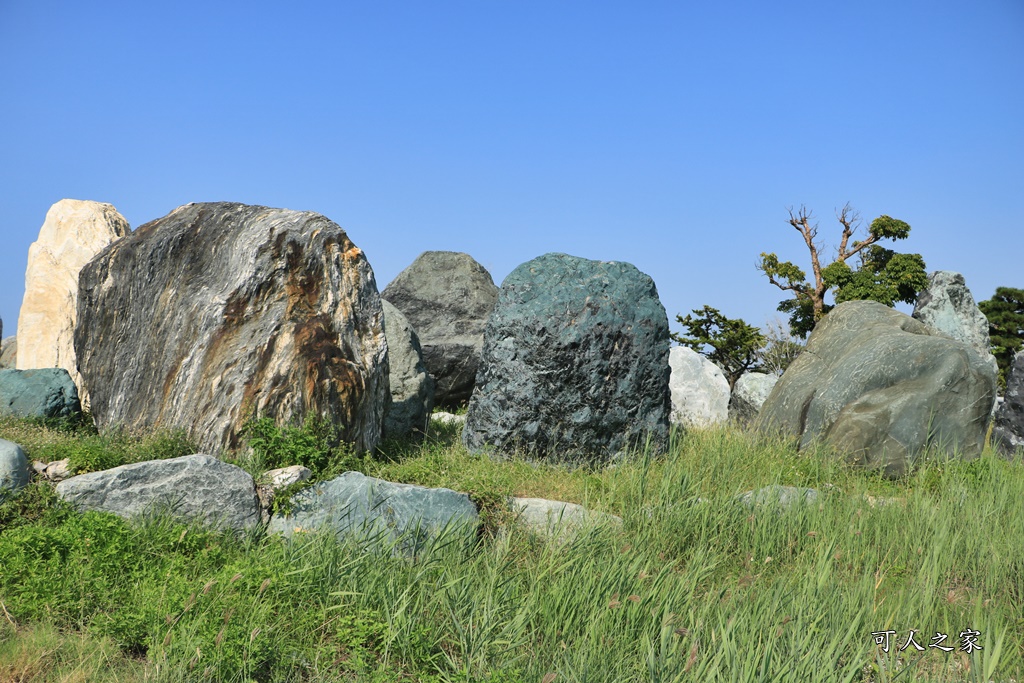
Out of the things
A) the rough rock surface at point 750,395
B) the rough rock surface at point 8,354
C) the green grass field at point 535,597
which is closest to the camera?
→ the green grass field at point 535,597

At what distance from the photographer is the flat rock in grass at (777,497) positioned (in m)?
7.61

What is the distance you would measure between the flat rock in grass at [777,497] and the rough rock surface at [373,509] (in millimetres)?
2484

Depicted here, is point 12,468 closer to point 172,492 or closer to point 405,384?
point 172,492

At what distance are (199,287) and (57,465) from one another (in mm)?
2416

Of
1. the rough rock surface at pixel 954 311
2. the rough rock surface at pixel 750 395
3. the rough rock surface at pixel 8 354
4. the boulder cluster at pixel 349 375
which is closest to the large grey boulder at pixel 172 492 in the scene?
the boulder cluster at pixel 349 375

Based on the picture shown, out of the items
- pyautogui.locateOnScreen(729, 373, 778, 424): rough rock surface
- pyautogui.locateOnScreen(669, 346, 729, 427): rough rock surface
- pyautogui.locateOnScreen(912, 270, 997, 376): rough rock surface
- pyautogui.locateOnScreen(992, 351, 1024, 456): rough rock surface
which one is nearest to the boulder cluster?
pyautogui.locateOnScreen(729, 373, 778, 424): rough rock surface

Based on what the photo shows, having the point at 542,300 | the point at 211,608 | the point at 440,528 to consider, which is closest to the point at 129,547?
the point at 211,608

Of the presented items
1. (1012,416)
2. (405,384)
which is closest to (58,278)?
(405,384)

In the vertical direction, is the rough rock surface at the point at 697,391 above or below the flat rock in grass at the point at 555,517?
above

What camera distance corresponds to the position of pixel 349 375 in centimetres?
917

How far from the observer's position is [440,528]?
22.0 feet

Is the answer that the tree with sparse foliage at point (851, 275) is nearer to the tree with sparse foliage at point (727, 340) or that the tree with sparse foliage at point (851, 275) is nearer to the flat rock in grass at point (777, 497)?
the tree with sparse foliage at point (727, 340)

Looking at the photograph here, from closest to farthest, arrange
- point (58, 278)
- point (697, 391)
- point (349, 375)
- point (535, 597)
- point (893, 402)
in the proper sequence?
point (535, 597), point (349, 375), point (893, 402), point (58, 278), point (697, 391)

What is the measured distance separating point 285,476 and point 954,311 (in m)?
15.3
